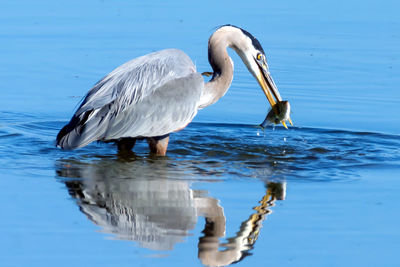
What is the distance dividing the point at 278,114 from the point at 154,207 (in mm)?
2209

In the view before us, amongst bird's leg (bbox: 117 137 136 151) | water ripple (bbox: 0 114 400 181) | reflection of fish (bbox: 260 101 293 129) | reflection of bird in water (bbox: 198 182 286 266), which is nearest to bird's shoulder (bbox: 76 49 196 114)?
bird's leg (bbox: 117 137 136 151)

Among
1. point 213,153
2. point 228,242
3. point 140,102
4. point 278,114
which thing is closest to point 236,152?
point 213,153

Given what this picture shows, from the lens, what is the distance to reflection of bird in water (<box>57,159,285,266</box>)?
18.3 ft

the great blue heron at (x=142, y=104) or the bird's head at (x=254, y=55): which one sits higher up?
the bird's head at (x=254, y=55)

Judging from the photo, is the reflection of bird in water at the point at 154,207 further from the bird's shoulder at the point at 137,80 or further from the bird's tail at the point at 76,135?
the bird's shoulder at the point at 137,80

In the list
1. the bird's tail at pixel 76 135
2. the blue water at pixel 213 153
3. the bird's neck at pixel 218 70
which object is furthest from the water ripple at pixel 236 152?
the bird's neck at pixel 218 70

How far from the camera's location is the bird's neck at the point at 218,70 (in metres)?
8.50

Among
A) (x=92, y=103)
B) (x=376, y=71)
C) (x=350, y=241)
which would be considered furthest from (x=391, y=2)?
(x=350, y=241)

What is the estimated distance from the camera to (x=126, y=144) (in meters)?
8.35

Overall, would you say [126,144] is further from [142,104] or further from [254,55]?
[254,55]

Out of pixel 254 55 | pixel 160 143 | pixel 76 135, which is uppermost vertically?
pixel 254 55

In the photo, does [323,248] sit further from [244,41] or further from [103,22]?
[103,22]

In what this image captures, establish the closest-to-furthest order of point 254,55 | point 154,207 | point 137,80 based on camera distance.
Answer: point 154,207 < point 137,80 < point 254,55

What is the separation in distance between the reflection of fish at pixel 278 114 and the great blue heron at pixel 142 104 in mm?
381
